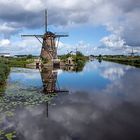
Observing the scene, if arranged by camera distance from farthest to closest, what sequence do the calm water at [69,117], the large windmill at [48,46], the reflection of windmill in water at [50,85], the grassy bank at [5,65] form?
1. the large windmill at [48,46]
2. the grassy bank at [5,65]
3. the reflection of windmill in water at [50,85]
4. the calm water at [69,117]

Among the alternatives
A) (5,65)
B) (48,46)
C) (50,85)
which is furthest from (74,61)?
(50,85)

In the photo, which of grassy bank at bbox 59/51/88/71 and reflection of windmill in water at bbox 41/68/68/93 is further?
grassy bank at bbox 59/51/88/71

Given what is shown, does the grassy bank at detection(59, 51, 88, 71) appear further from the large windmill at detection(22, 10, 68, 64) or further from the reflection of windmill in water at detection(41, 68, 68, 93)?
the reflection of windmill in water at detection(41, 68, 68, 93)

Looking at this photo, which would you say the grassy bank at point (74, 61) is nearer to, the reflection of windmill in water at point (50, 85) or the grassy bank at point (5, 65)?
the grassy bank at point (5, 65)

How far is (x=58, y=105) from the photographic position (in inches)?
790

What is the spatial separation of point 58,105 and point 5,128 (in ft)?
20.8

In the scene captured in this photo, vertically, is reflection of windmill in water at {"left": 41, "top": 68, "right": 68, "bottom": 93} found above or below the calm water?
below

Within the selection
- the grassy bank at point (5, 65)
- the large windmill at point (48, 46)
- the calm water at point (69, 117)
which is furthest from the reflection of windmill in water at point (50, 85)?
the large windmill at point (48, 46)

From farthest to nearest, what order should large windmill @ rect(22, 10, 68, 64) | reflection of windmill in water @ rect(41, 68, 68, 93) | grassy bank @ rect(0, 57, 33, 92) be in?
large windmill @ rect(22, 10, 68, 64), grassy bank @ rect(0, 57, 33, 92), reflection of windmill in water @ rect(41, 68, 68, 93)

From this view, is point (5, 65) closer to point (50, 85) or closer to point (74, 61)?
point (50, 85)

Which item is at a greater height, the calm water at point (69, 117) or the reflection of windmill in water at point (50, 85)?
the calm water at point (69, 117)

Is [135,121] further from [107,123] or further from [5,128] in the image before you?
[5,128]

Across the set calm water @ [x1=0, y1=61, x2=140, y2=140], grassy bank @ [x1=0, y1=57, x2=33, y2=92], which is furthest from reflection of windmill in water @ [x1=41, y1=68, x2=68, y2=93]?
grassy bank @ [x1=0, y1=57, x2=33, y2=92]

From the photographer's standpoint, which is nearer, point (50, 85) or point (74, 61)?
point (50, 85)
